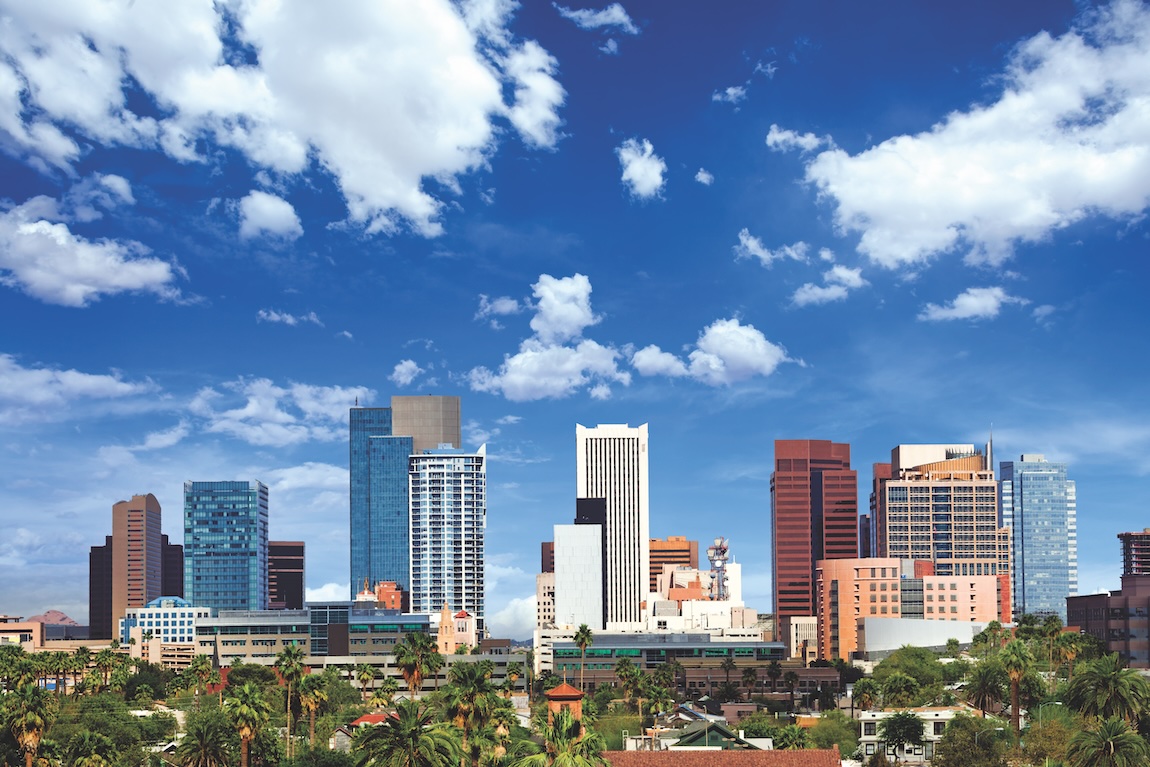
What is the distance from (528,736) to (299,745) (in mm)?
31596

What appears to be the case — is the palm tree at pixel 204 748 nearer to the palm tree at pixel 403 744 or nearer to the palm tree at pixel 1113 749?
the palm tree at pixel 403 744

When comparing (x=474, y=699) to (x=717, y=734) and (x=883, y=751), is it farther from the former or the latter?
(x=883, y=751)

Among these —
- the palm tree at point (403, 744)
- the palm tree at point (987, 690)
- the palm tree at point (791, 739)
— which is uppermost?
the palm tree at point (403, 744)

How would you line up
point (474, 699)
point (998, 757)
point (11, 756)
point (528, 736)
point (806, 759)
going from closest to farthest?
point (474, 699)
point (806, 759)
point (11, 756)
point (998, 757)
point (528, 736)

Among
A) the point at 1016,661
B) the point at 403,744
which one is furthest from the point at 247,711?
the point at 1016,661

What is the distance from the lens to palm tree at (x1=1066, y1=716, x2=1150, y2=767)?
104750mm

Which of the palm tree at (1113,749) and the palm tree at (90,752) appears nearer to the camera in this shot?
the palm tree at (1113,749)

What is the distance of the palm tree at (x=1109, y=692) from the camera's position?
4963 inches

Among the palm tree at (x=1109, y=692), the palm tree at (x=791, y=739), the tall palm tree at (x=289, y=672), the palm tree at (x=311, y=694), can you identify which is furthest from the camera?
the palm tree at (x=311, y=694)

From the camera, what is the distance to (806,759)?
115 m

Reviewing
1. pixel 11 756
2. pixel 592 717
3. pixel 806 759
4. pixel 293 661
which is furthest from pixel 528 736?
pixel 11 756

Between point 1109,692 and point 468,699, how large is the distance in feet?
204

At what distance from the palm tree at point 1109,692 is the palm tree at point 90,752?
90.0 meters

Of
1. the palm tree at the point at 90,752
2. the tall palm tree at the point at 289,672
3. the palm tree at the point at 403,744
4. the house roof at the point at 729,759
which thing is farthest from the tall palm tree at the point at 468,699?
the tall palm tree at the point at 289,672
